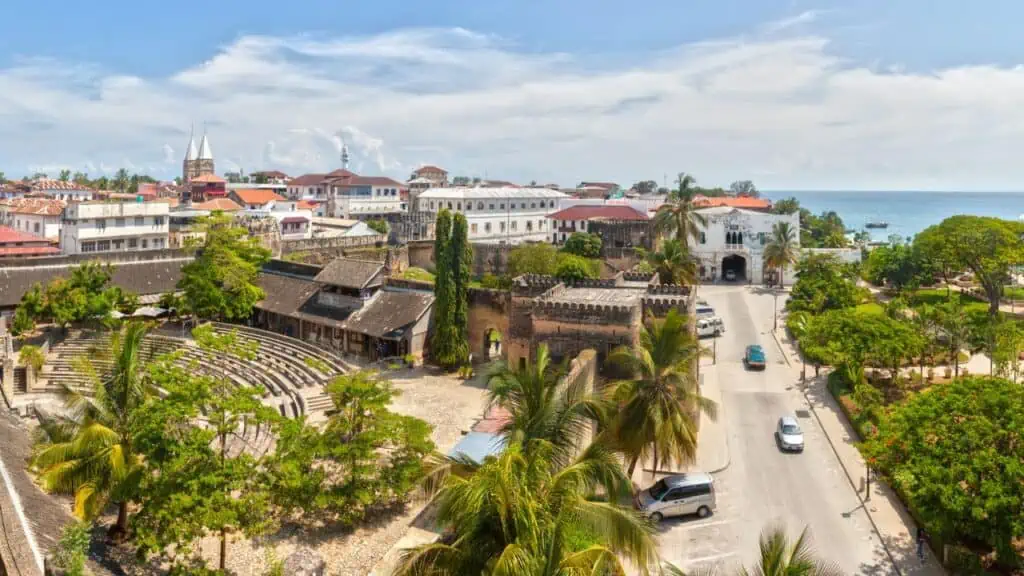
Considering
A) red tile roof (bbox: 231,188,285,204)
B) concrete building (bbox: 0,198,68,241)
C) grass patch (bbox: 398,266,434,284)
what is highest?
red tile roof (bbox: 231,188,285,204)

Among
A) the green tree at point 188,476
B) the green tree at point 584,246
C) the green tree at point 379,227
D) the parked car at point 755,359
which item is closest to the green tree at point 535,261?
the green tree at point 584,246

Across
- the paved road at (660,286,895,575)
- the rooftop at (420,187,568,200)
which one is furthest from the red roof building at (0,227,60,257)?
the paved road at (660,286,895,575)

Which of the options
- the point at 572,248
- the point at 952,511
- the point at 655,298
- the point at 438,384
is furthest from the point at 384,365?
the point at 572,248

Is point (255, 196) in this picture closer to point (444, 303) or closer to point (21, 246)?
point (21, 246)

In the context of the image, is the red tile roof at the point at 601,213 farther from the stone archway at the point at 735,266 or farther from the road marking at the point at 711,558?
the road marking at the point at 711,558

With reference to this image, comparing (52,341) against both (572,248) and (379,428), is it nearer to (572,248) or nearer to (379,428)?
(379,428)

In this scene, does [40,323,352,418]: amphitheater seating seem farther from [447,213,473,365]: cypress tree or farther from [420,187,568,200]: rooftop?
[420,187,568,200]: rooftop
